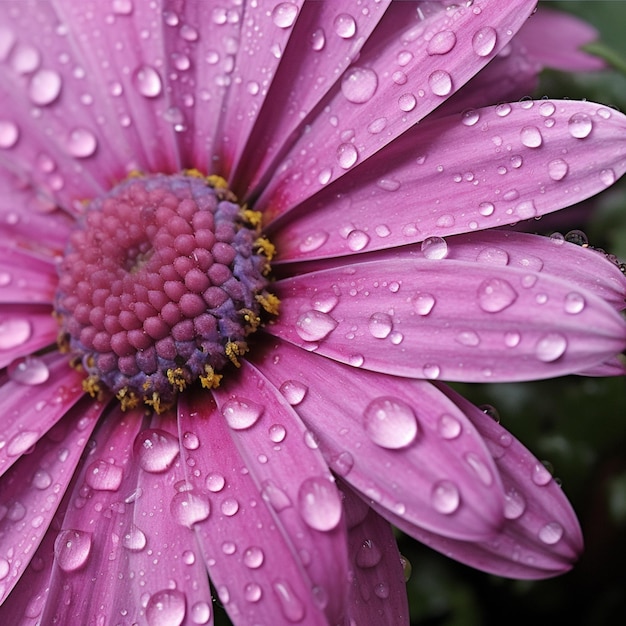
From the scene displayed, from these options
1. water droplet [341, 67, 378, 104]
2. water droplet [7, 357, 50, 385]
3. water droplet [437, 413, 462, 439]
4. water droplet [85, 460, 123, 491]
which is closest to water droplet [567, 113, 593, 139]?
water droplet [341, 67, 378, 104]

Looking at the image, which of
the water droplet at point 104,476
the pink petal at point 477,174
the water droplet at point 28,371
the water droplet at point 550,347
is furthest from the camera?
the water droplet at point 28,371

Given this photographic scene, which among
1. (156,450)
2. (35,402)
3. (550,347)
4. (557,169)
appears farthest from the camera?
(35,402)

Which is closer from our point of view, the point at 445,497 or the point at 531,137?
the point at 445,497

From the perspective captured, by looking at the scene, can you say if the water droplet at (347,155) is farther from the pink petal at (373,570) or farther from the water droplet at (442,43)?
the pink petal at (373,570)

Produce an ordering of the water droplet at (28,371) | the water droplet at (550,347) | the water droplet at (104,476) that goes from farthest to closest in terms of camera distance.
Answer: the water droplet at (28,371), the water droplet at (104,476), the water droplet at (550,347)

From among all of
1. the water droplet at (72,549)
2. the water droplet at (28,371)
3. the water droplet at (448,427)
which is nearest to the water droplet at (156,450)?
the water droplet at (72,549)

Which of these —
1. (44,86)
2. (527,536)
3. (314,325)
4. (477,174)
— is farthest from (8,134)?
(527,536)

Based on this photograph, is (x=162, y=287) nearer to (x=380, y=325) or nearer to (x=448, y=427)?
(x=380, y=325)
